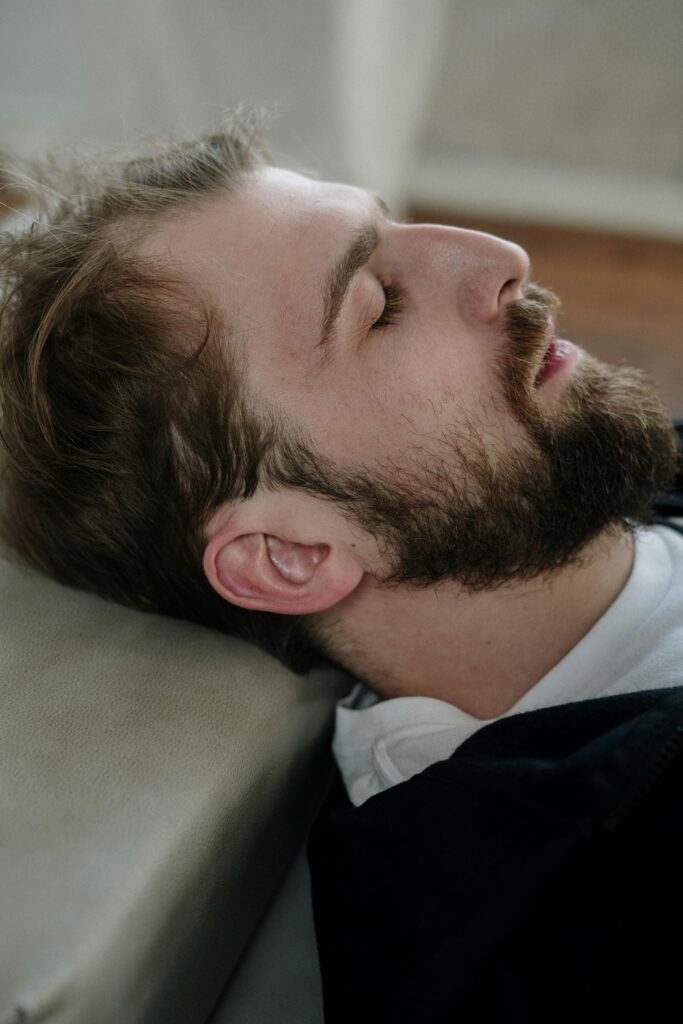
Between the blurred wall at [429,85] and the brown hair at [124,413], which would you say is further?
the blurred wall at [429,85]

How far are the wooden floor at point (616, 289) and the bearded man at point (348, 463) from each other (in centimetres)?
112

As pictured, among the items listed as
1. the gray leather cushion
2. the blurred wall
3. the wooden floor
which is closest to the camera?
the gray leather cushion

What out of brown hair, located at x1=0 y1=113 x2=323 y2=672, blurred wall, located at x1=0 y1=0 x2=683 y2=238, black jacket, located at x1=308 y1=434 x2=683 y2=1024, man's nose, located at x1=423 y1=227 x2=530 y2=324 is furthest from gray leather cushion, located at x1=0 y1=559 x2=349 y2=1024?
blurred wall, located at x1=0 y1=0 x2=683 y2=238

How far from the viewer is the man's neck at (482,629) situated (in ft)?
3.34

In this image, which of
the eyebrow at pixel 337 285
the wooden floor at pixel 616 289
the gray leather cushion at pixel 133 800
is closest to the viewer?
the gray leather cushion at pixel 133 800

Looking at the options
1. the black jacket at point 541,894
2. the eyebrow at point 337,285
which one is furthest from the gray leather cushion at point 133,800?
the eyebrow at point 337,285

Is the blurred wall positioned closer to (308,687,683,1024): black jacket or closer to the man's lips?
the man's lips

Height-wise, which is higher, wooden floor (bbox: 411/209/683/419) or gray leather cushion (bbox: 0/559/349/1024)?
wooden floor (bbox: 411/209/683/419)

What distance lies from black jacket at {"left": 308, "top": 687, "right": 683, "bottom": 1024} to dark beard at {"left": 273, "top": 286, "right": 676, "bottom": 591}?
0.23 m

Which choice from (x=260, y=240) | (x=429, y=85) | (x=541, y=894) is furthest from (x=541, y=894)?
(x=429, y=85)

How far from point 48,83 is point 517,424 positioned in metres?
2.59

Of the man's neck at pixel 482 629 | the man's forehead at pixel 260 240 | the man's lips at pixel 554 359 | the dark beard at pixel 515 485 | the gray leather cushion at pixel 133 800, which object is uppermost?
the man's forehead at pixel 260 240

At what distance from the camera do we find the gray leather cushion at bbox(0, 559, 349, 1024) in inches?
27.2

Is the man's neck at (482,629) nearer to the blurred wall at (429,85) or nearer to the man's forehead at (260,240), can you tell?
the man's forehead at (260,240)
